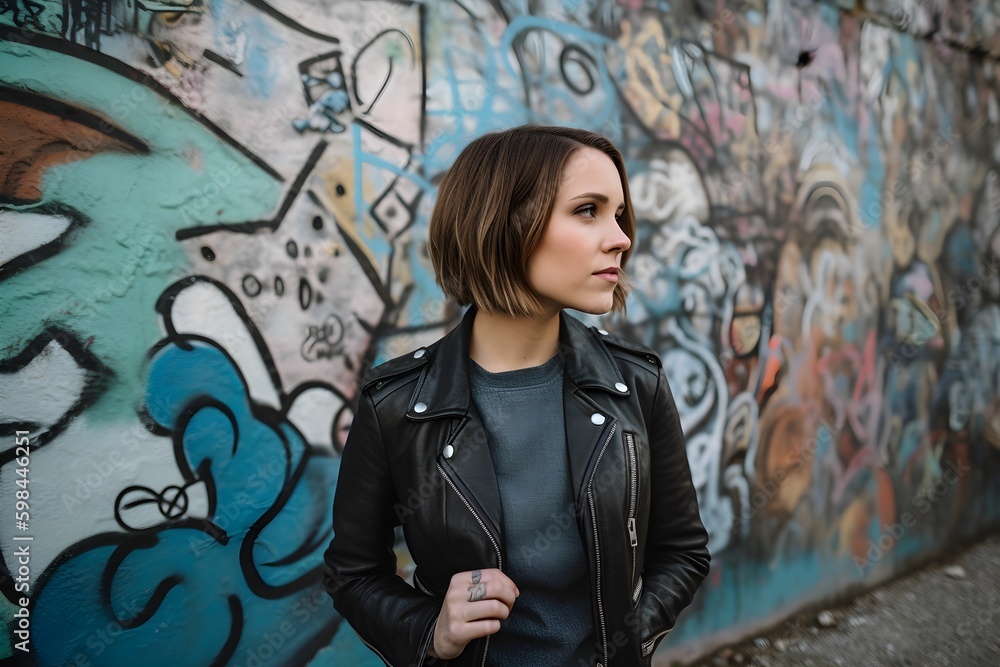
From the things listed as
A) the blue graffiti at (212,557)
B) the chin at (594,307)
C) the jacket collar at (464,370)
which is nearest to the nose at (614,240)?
the chin at (594,307)

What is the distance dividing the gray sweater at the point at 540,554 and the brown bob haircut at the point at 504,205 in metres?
0.31

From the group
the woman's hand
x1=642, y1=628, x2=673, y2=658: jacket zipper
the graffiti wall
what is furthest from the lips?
the graffiti wall

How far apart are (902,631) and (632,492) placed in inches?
126

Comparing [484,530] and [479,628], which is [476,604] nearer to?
[479,628]

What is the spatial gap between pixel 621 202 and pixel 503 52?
1.53 meters

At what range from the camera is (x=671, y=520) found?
1.54 meters

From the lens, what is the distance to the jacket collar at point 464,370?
1400 millimetres

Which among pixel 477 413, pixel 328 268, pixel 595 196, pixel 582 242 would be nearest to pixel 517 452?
pixel 477 413

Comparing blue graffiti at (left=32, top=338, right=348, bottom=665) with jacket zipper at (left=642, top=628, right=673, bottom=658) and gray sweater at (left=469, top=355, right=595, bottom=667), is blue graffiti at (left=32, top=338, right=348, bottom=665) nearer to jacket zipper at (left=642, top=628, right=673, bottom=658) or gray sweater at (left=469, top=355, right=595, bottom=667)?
gray sweater at (left=469, top=355, right=595, bottom=667)

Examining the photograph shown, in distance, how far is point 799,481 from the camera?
3600 millimetres

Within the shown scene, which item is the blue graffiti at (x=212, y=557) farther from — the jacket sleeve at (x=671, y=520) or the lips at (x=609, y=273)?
the lips at (x=609, y=273)

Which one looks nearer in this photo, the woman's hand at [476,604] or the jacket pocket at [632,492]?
the woman's hand at [476,604]

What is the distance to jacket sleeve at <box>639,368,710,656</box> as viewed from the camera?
1.52 m

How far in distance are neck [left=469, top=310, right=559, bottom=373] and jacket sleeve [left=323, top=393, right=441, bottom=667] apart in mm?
295
